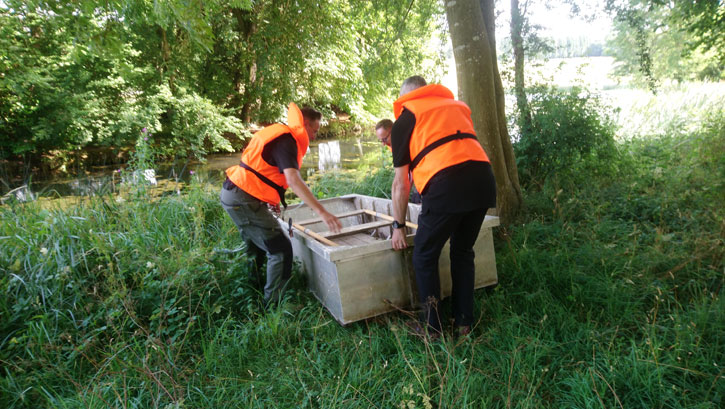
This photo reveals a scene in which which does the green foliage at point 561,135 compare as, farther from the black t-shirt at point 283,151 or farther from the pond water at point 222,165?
the pond water at point 222,165

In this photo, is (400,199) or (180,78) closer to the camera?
(400,199)

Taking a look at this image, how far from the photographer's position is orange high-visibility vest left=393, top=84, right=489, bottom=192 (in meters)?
2.53

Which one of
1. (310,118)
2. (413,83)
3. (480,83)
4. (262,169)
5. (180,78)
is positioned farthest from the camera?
(180,78)

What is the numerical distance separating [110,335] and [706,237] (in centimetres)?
505

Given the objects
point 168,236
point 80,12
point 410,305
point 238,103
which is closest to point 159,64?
point 238,103

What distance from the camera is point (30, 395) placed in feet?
8.44

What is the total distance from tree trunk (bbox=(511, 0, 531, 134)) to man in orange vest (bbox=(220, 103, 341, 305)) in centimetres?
386

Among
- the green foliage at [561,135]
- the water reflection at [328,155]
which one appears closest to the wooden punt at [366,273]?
the green foliage at [561,135]

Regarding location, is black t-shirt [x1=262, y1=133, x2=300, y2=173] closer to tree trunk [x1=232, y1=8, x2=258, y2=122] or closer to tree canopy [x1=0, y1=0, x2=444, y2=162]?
tree canopy [x1=0, y1=0, x2=444, y2=162]

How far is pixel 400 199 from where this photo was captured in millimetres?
2807

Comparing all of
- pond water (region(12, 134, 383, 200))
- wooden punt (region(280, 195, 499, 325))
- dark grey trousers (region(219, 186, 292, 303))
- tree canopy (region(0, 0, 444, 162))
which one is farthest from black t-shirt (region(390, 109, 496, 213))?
pond water (region(12, 134, 383, 200))

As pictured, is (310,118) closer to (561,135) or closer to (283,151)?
(283,151)

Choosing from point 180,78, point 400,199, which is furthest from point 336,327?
point 180,78

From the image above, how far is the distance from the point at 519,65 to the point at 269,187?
187 inches
